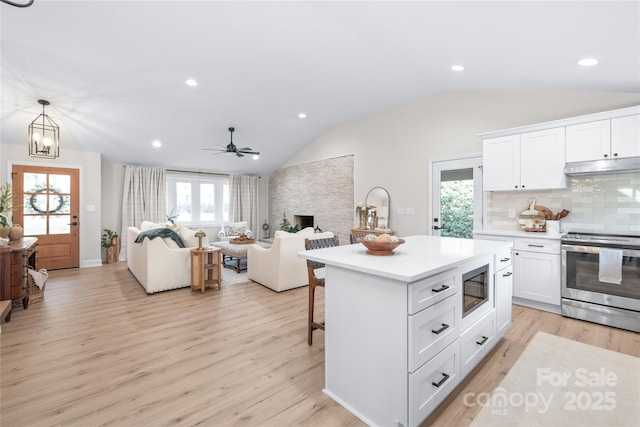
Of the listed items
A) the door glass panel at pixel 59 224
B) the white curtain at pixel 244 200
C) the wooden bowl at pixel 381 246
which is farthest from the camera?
the white curtain at pixel 244 200

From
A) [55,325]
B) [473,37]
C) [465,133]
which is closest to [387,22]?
[473,37]

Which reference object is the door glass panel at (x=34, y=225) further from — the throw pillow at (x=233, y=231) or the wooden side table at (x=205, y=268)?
the wooden side table at (x=205, y=268)

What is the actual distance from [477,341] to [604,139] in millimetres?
2772

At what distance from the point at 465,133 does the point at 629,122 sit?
1816 mm

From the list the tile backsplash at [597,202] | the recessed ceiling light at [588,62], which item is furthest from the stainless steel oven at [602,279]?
the recessed ceiling light at [588,62]

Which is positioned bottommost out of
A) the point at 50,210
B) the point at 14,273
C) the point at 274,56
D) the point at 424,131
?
the point at 14,273

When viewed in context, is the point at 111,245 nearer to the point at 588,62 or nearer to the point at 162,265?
the point at 162,265

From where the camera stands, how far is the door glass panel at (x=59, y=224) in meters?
5.72

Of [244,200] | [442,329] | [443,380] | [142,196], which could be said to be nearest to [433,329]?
[442,329]

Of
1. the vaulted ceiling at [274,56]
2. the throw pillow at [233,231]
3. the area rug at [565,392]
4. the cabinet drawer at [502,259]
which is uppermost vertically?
the vaulted ceiling at [274,56]

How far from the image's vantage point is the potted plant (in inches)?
255

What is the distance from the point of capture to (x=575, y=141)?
334 centimetres

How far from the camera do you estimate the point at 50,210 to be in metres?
5.70

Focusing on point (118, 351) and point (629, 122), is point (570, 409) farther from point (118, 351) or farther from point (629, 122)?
point (118, 351)
